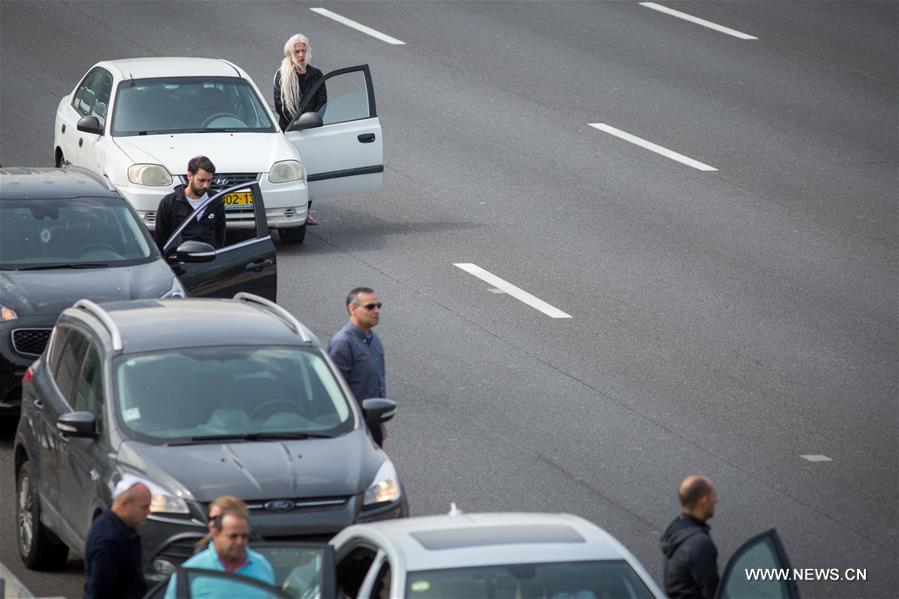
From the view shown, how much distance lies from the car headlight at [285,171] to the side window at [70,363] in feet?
23.1

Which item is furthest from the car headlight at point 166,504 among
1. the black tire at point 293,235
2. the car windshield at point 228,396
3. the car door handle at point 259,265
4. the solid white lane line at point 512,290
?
the black tire at point 293,235

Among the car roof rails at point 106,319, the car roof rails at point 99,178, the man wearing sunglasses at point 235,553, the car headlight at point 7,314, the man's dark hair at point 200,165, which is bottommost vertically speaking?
the car headlight at point 7,314

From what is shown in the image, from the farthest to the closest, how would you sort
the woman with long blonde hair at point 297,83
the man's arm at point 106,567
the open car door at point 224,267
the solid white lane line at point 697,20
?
1. the solid white lane line at point 697,20
2. the woman with long blonde hair at point 297,83
3. the open car door at point 224,267
4. the man's arm at point 106,567

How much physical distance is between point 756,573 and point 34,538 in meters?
4.82

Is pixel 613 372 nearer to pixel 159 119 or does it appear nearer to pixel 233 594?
pixel 159 119

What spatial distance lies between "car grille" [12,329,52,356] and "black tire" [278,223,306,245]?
593 cm

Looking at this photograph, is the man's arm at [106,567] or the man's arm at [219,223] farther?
the man's arm at [219,223]

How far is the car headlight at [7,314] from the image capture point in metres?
12.4

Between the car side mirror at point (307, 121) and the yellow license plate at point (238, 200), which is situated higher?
the car side mirror at point (307, 121)

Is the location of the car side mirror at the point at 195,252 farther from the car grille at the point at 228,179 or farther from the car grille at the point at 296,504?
the car grille at the point at 296,504

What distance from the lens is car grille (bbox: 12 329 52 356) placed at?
12352 mm

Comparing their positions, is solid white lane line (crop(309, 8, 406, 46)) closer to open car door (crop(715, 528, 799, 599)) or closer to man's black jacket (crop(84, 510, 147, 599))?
man's black jacket (crop(84, 510, 147, 599))

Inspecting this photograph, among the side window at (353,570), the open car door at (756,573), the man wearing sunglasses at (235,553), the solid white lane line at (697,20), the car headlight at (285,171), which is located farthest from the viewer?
the solid white lane line at (697,20)

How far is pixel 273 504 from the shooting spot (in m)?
8.98
